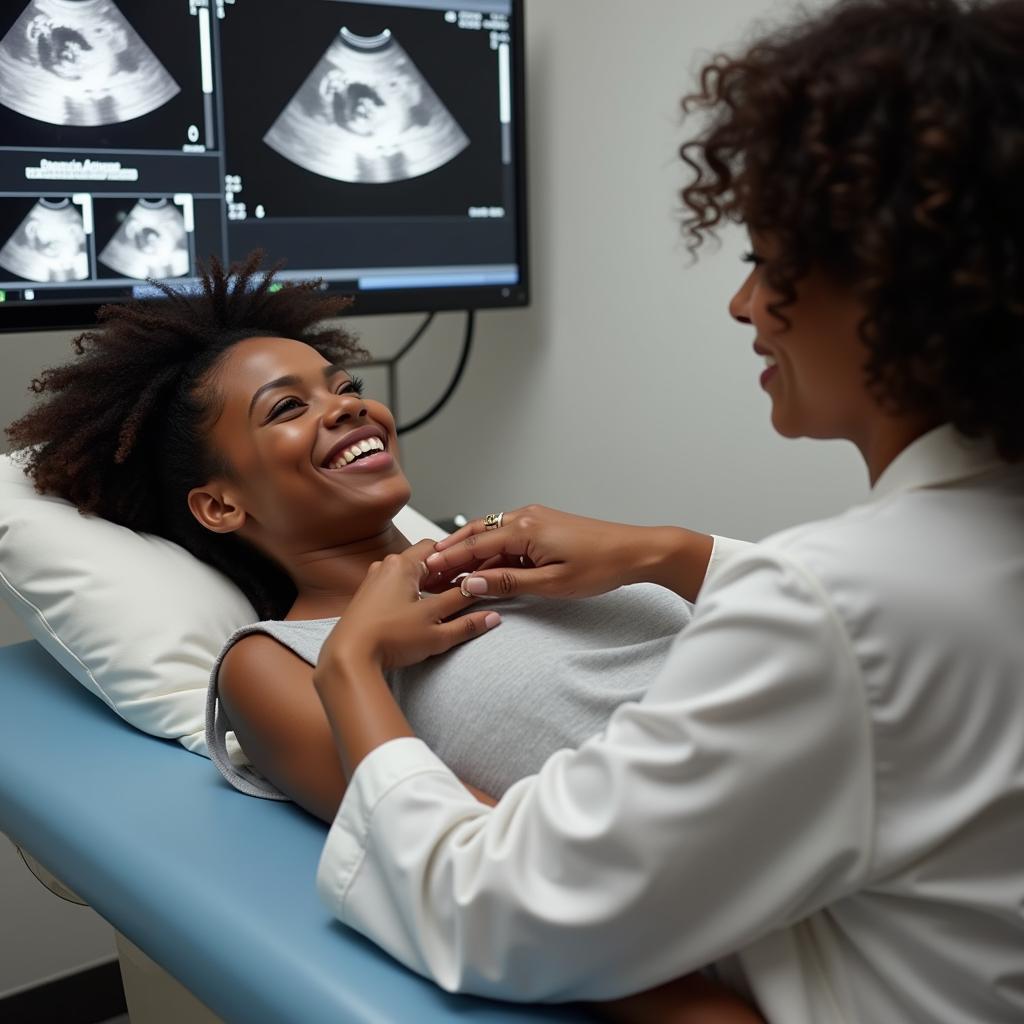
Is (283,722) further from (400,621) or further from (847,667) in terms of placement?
(847,667)

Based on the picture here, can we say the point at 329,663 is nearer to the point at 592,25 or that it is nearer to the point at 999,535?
the point at 999,535

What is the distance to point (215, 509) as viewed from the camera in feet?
4.51

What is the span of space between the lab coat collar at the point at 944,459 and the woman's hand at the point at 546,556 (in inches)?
18.0

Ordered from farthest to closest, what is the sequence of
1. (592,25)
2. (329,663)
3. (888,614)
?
(592,25), (329,663), (888,614)

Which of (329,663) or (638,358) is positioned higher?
(638,358)

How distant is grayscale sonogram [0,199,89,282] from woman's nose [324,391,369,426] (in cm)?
57

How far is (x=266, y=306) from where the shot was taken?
5.02 ft

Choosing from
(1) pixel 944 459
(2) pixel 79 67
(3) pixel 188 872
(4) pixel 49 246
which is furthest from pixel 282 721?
(2) pixel 79 67

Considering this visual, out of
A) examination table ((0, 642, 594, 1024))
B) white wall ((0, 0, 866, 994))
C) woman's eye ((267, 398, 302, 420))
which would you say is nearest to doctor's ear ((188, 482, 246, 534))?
woman's eye ((267, 398, 302, 420))

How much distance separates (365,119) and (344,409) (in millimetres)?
814

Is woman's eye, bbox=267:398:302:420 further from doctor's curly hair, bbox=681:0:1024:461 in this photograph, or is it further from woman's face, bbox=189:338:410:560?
doctor's curly hair, bbox=681:0:1024:461

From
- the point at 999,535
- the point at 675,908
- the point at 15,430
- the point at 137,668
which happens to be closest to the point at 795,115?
the point at 999,535

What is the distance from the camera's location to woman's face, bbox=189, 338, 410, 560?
1302 mm

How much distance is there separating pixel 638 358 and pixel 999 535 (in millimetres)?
1492
